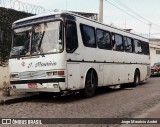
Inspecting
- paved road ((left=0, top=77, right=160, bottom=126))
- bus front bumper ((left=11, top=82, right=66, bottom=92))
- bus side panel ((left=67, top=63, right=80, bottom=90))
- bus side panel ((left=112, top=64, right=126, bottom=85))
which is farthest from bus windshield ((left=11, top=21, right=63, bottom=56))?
bus side panel ((left=112, top=64, right=126, bottom=85))

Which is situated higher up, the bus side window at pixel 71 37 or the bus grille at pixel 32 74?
the bus side window at pixel 71 37

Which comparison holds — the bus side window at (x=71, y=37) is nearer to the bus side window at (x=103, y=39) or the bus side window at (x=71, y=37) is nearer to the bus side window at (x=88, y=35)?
the bus side window at (x=88, y=35)

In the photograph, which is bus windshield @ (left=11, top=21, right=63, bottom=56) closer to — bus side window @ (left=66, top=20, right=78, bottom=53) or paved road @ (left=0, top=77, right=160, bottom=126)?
bus side window @ (left=66, top=20, right=78, bottom=53)

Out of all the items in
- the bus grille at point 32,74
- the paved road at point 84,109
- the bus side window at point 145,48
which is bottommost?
the paved road at point 84,109

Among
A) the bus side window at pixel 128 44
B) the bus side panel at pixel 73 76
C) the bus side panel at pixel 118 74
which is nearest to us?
the bus side panel at pixel 73 76

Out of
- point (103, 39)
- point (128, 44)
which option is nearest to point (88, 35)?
point (103, 39)

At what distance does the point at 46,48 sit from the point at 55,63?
0.65 meters

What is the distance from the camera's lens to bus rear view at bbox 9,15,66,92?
11.8 m

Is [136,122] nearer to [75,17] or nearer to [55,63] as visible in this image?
[55,63]

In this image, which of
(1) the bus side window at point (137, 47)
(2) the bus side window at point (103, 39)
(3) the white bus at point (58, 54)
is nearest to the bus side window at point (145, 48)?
(1) the bus side window at point (137, 47)

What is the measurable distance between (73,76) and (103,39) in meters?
3.49

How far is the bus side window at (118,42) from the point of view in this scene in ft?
54.4

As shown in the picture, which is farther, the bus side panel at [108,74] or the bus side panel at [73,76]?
the bus side panel at [108,74]

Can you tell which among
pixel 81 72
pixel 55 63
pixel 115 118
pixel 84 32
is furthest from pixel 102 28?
pixel 115 118
